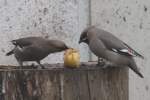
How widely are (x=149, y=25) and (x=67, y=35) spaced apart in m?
0.99

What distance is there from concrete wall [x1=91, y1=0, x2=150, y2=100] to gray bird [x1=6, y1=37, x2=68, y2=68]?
90 cm

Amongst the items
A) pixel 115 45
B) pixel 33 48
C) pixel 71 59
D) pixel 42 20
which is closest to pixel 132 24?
pixel 115 45

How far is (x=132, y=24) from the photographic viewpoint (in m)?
7.17

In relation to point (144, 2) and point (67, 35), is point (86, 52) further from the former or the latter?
point (144, 2)

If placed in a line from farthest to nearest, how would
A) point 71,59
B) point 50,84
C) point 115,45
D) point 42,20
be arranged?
point 42,20 → point 115,45 → point 71,59 → point 50,84

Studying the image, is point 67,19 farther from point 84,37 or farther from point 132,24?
point 132,24

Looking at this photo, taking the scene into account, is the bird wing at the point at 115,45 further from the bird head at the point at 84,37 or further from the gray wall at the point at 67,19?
the gray wall at the point at 67,19

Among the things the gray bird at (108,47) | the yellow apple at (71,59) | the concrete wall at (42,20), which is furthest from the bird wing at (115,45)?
the yellow apple at (71,59)

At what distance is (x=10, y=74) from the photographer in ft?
16.4

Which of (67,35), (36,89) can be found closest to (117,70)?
(36,89)

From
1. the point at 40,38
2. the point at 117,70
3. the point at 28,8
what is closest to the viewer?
the point at 117,70

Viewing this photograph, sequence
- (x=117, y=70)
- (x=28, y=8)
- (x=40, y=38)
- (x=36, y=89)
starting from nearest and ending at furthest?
(x=36, y=89)
(x=117, y=70)
(x=40, y=38)
(x=28, y=8)

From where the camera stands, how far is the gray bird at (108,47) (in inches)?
246

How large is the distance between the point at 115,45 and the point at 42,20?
105 cm
